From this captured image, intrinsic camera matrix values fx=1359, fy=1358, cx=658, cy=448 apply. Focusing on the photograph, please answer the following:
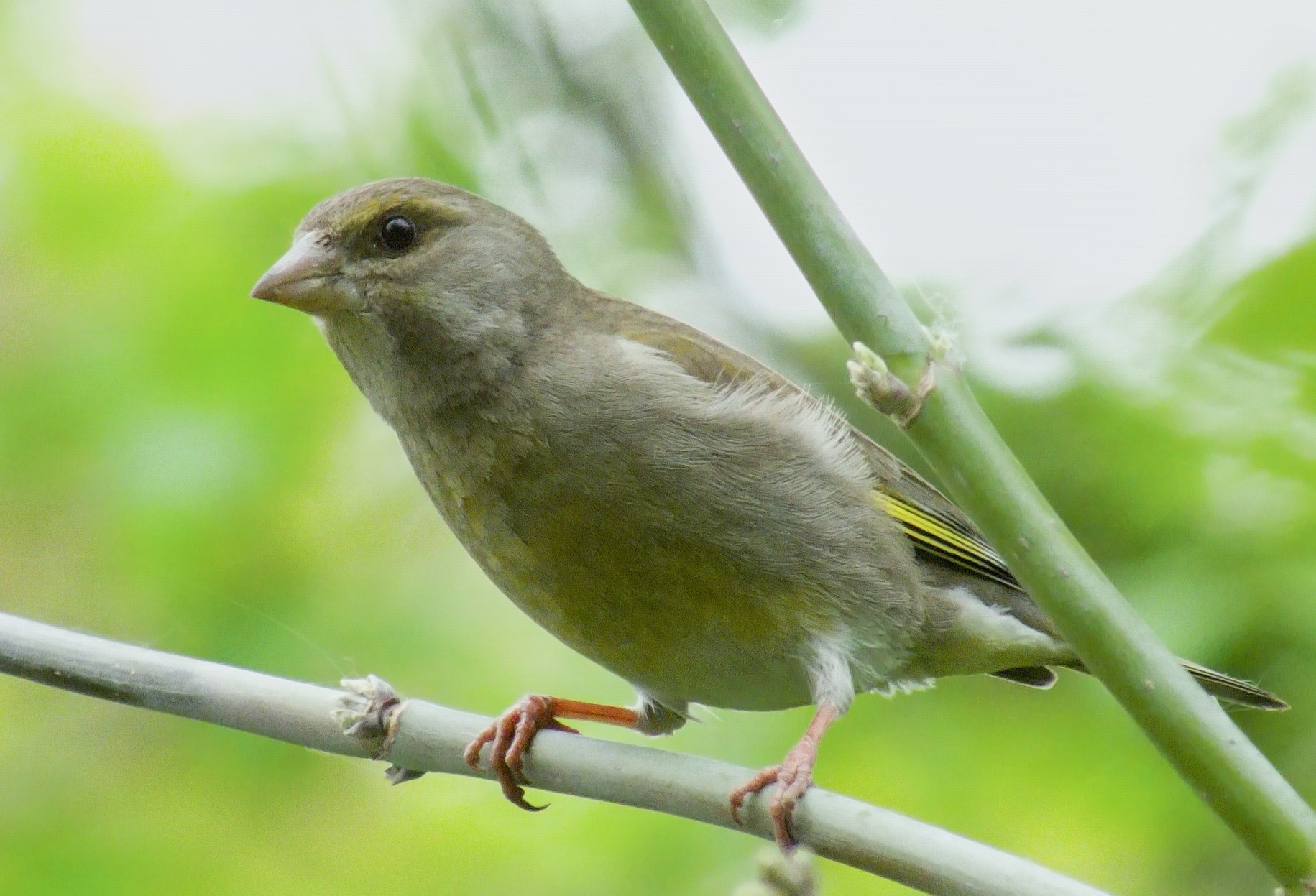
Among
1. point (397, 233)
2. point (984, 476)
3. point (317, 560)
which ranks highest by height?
point (397, 233)

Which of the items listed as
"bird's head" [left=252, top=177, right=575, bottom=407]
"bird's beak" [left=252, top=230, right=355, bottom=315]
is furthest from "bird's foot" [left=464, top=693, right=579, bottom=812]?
"bird's beak" [left=252, top=230, right=355, bottom=315]

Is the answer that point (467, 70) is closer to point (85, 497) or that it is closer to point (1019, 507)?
point (85, 497)

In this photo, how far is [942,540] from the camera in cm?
364

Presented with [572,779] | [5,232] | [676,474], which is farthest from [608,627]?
[5,232]

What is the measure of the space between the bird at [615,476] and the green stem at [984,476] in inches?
43.0

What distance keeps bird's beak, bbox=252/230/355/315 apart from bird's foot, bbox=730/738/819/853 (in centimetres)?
145

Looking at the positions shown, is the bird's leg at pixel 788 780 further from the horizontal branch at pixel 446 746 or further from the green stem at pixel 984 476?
the green stem at pixel 984 476

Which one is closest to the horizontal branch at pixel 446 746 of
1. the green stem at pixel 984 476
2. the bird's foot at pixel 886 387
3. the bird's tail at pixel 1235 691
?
the green stem at pixel 984 476

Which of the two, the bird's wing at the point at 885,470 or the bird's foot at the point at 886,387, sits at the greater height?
the bird's wing at the point at 885,470

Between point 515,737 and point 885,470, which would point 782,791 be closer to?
point 515,737

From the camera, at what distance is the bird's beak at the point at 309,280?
302 centimetres

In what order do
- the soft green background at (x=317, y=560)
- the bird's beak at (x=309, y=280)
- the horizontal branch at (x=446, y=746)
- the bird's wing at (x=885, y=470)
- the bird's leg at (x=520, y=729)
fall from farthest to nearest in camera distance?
1. the soft green background at (x=317, y=560)
2. the bird's wing at (x=885, y=470)
3. the bird's beak at (x=309, y=280)
4. the bird's leg at (x=520, y=729)
5. the horizontal branch at (x=446, y=746)

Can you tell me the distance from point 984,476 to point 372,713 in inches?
46.0

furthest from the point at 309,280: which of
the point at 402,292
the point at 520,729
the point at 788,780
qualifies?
the point at 788,780
